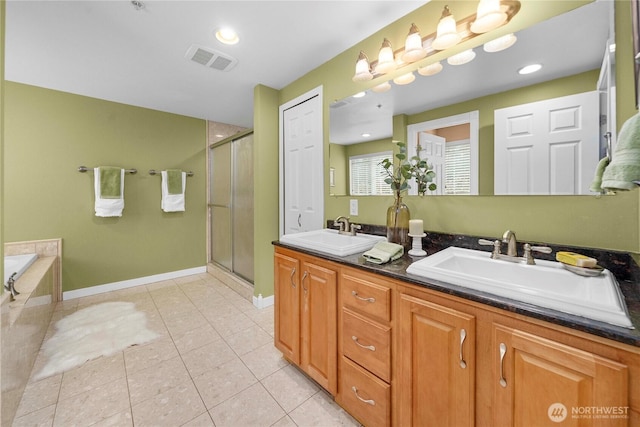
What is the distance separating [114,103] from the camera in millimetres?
3039

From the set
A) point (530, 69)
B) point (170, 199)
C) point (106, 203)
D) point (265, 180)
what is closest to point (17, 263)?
point (106, 203)

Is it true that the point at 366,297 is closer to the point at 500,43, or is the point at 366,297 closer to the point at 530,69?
the point at 530,69

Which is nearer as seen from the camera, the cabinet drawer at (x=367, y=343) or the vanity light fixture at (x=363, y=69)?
the cabinet drawer at (x=367, y=343)

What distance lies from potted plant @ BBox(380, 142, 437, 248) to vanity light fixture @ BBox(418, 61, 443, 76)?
1.36 feet

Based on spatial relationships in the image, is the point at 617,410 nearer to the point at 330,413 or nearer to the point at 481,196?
the point at 481,196

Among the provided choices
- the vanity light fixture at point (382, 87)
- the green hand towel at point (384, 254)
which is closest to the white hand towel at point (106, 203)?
the vanity light fixture at point (382, 87)

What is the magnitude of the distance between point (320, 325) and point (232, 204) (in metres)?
2.41

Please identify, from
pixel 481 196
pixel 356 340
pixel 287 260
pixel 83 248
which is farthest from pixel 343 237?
pixel 83 248

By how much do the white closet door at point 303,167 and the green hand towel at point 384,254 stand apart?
1.03 meters

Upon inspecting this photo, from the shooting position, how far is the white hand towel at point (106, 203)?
9.41ft

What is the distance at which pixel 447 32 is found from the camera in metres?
1.33

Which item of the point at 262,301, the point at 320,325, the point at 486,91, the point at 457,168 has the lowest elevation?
the point at 262,301

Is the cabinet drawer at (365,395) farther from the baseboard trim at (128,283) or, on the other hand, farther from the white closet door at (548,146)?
the baseboard trim at (128,283)

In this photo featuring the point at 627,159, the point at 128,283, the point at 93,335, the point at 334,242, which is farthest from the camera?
the point at 128,283
